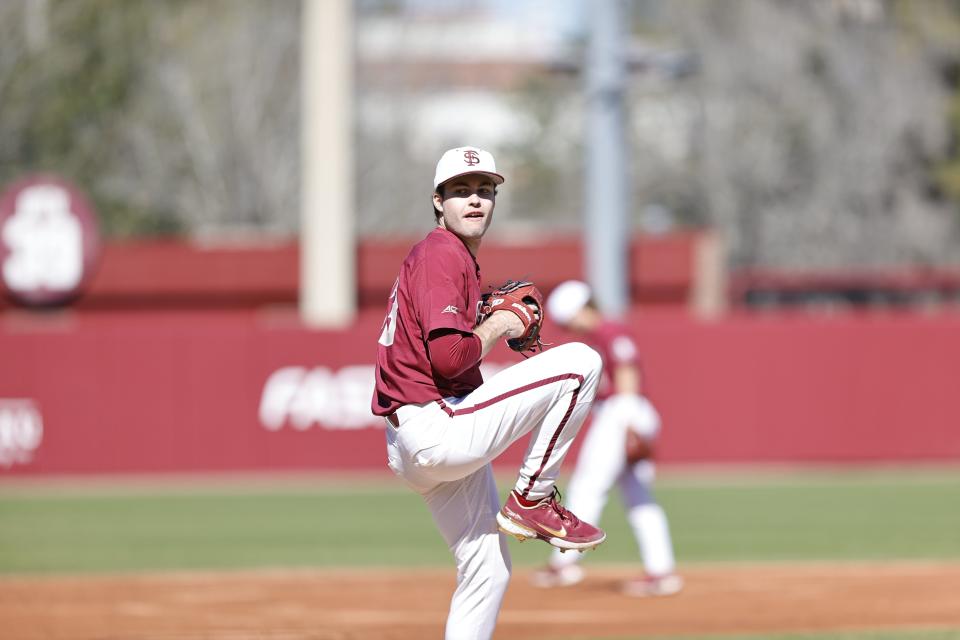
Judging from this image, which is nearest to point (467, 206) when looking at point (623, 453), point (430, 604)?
point (623, 453)

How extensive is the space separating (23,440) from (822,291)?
64.6 ft

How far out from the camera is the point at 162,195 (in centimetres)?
3738

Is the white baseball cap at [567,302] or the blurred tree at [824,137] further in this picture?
the blurred tree at [824,137]

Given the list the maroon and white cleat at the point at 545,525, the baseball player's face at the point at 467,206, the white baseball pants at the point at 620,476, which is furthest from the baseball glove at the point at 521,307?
the white baseball pants at the point at 620,476

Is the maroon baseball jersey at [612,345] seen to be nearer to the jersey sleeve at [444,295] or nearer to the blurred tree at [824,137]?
the jersey sleeve at [444,295]

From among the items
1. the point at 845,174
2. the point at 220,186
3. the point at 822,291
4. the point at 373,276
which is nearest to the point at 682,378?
the point at 373,276

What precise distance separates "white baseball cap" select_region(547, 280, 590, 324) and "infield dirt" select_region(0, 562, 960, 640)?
78.2 inches

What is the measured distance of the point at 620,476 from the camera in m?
11.3

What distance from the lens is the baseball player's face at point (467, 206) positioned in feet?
20.8

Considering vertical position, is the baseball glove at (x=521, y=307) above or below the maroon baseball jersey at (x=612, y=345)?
above

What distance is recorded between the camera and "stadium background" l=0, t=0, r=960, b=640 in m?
12.0

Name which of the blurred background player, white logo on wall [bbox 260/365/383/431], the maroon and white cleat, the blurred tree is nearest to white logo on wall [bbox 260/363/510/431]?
white logo on wall [bbox 260/365/383/431]

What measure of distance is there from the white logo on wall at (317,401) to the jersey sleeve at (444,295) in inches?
610

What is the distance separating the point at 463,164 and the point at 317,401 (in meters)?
15.7
